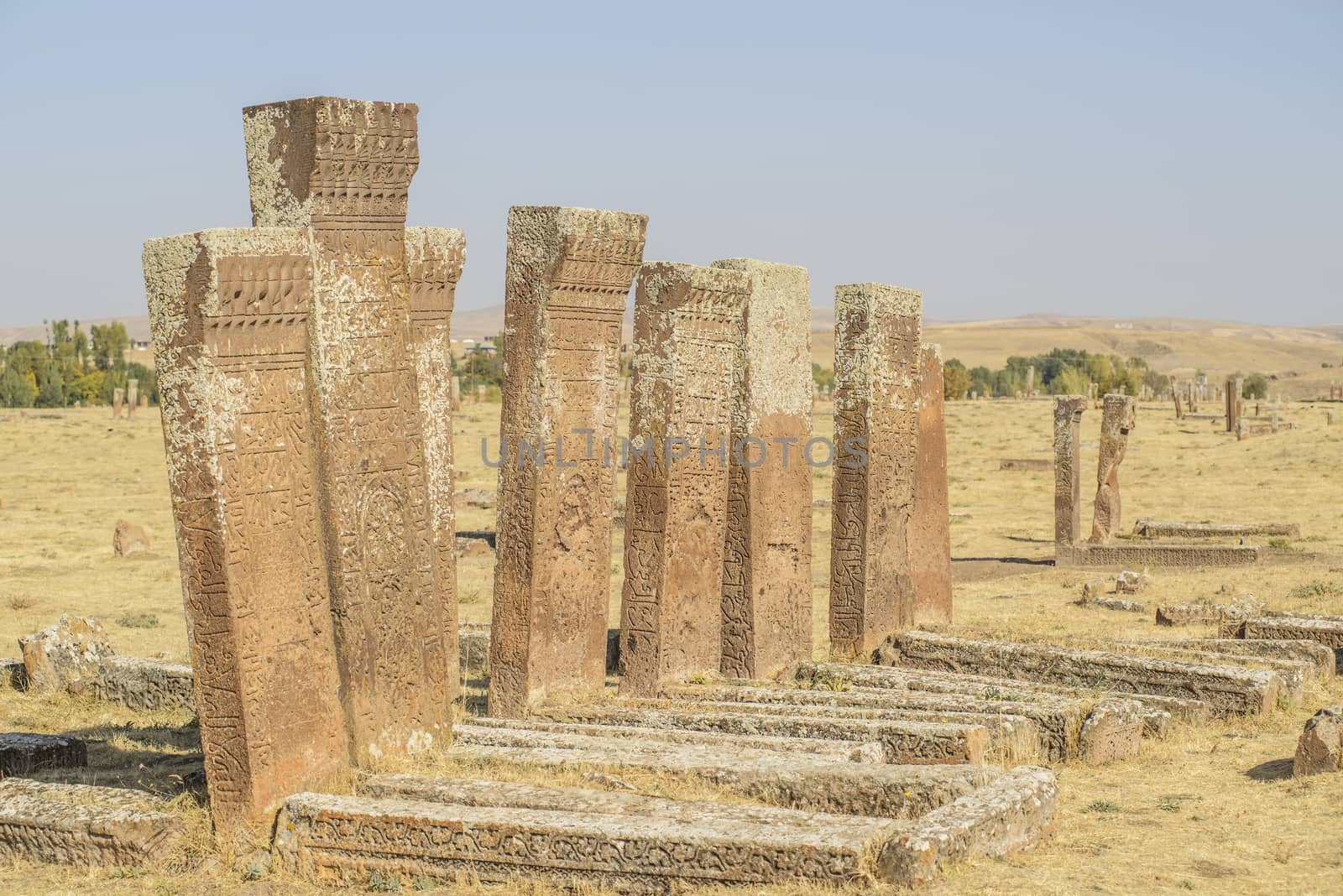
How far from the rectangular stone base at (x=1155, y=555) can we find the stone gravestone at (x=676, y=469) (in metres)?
10.3

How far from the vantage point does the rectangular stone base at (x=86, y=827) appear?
7.12 meters

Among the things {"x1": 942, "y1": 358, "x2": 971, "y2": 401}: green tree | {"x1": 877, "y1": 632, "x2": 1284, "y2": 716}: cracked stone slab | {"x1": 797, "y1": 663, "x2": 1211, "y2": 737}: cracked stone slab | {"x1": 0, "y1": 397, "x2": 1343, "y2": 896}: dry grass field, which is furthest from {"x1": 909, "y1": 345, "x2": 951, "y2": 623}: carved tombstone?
{"x1": 942, "y1": 358, "x2": 971, "y2": 401}: green tree

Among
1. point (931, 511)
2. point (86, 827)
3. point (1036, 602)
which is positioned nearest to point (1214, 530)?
point (1036, 602)

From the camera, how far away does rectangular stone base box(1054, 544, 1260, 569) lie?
1881cm

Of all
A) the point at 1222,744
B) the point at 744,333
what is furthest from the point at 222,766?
the point at 1222,744

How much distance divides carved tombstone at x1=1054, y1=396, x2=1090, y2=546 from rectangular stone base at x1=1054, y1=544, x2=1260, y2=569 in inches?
7.8

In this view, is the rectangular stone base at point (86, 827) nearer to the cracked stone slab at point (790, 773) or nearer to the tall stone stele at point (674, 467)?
the cracked stone slab at point (790, 773)

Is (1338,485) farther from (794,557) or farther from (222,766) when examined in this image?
(222,766)

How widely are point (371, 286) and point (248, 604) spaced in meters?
1.97

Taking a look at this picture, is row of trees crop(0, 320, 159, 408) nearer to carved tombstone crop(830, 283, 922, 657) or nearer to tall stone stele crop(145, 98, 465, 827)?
carved tombstone crop(830, 283, 922, 657)

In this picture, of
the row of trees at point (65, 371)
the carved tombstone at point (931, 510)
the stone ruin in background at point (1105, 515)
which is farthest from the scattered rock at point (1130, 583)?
the row of trees at point (65, 371)

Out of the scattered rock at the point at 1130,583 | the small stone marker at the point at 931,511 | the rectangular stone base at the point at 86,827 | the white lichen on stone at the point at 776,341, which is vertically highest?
the white lichen on stone at the point at 776,341

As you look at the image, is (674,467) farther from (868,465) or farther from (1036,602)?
(1036,602)

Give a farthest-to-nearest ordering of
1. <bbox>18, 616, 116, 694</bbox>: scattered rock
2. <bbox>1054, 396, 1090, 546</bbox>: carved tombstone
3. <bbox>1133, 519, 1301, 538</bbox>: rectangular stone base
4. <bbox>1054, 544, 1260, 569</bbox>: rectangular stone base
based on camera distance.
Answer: <bbox>1133, 519, 1301, 538</bbox>: rectangular stone base, <bbox>1054, 396, 1090, 546</bbox>: carved tombstone, <bbox>1054, 544, 1260, 569</bbox>: rectangular stone base, <bbox>18, 616, 116, 694</bbox>: scattered rock
